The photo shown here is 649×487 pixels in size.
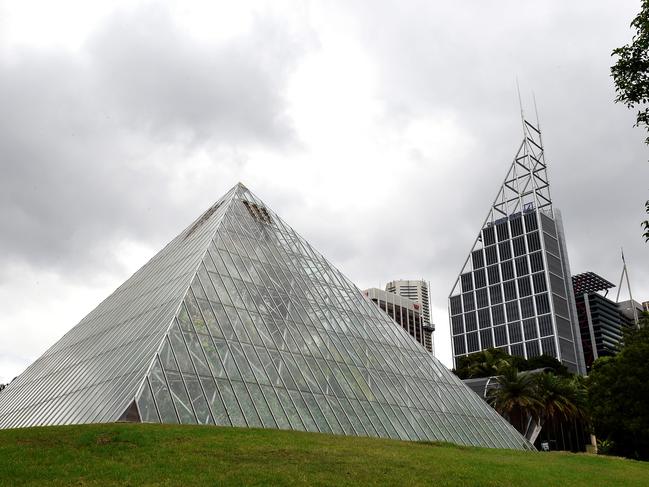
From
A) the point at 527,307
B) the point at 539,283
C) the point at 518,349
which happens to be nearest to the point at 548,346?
the point at 518,349

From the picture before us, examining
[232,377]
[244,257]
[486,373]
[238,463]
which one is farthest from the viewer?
[486,373]

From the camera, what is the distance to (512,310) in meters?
198

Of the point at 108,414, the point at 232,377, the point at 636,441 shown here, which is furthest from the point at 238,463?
the point at 636,441

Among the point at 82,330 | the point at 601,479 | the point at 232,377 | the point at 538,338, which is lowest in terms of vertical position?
the point at 601,479

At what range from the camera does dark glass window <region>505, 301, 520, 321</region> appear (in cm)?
19575

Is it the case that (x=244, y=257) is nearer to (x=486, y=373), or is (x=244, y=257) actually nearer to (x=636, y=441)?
(x=636, y=441)

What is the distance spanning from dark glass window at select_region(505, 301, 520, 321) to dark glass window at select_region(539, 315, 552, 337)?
8.30 metres

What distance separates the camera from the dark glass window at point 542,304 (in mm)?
A: 189650

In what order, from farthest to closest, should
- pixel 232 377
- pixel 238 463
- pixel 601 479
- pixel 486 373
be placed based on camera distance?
pixel 486 373 < pixel 232 377 < pixel 601 479 < pixel 238 463

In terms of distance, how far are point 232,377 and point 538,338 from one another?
175 meters

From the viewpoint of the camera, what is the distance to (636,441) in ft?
145

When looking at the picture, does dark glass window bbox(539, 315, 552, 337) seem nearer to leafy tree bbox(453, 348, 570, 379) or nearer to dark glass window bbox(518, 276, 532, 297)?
dark glass window bbox(518, 276, 532, 297)

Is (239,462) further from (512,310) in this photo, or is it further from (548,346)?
(512,310)

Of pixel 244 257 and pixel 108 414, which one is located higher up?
pixel 244 257
